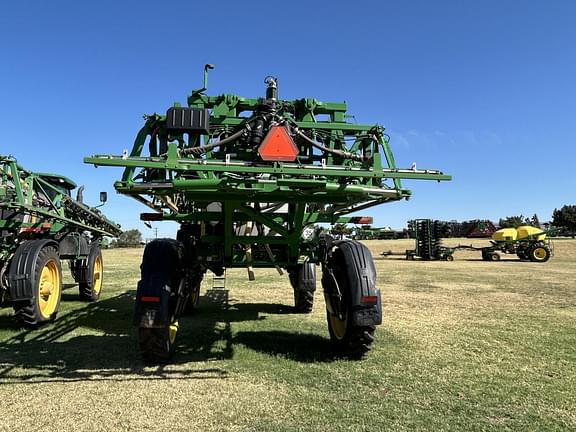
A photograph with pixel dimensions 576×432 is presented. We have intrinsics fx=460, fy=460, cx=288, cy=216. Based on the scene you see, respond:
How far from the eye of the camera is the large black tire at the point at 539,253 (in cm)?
2533

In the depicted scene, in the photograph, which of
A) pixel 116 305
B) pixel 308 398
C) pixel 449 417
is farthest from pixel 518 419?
pixel 116 305

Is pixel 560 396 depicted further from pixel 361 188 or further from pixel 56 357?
pixel 56 357

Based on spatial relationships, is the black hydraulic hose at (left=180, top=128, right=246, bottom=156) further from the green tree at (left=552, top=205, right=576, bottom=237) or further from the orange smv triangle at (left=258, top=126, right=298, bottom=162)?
the green tree at (left=552, top=205, right=576, bottom=237)

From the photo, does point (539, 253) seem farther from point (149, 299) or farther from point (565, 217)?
point (565, 217)

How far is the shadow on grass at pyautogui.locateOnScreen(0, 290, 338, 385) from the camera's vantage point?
445 centimetres

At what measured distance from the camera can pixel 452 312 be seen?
26.5 ft

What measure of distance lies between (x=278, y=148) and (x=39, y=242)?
470 centimetres

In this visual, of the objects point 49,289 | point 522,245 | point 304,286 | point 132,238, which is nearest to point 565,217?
point 522,245

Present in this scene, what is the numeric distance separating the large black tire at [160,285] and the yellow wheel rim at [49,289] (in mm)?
2997

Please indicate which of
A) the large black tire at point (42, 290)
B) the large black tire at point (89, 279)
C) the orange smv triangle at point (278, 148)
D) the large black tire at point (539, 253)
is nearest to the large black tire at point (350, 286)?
the orange smv triangle at point (278, 148)

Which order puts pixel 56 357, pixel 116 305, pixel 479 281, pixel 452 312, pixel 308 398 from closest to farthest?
1. pixel 308 398
2. pixel 56 357
3. pixel 452 312
4. pixel 116 305
5. pixel 479 281

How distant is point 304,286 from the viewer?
7.80m

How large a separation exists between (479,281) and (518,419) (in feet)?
36.2

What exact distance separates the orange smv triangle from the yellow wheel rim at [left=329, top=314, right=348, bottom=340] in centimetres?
202
